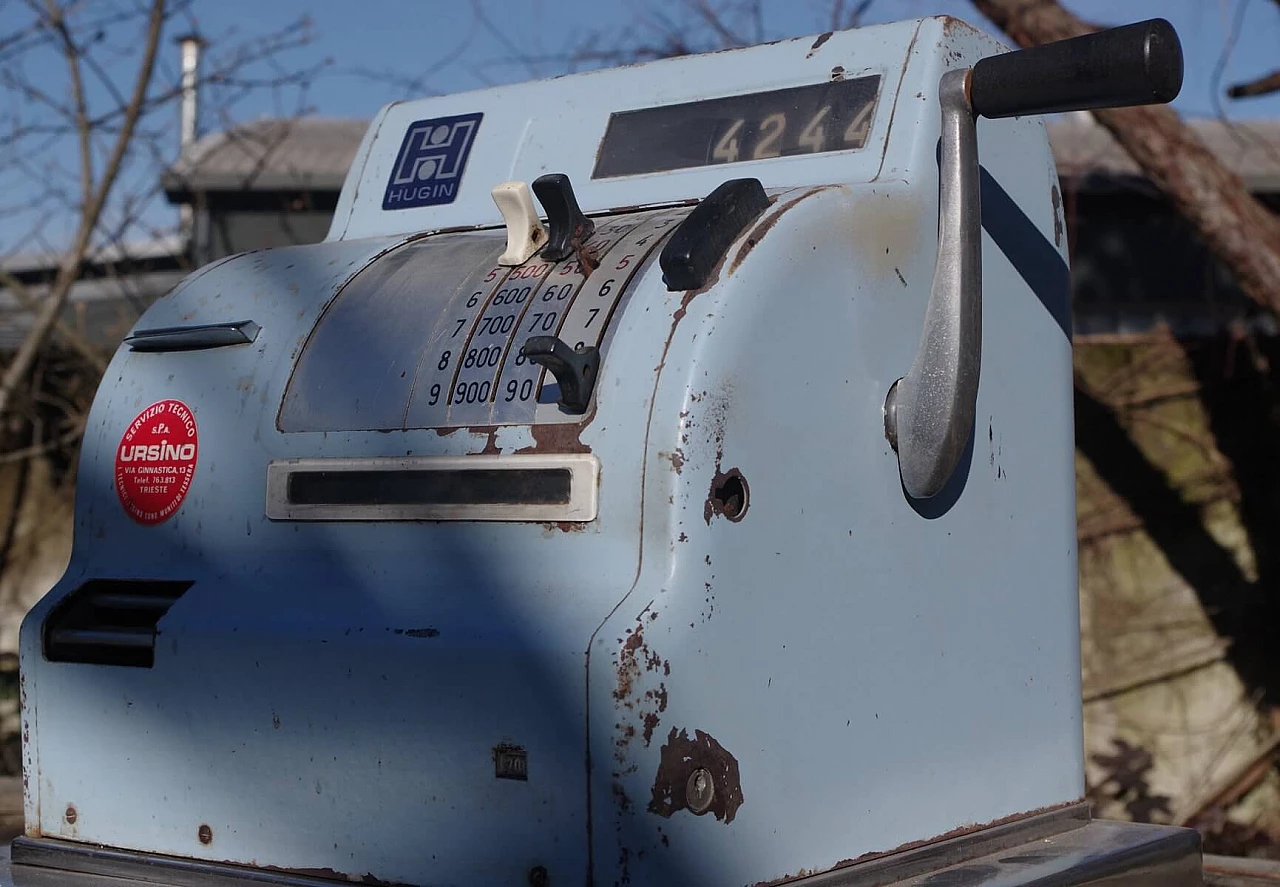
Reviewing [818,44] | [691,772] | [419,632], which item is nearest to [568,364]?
[419,632]

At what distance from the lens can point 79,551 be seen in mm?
2119

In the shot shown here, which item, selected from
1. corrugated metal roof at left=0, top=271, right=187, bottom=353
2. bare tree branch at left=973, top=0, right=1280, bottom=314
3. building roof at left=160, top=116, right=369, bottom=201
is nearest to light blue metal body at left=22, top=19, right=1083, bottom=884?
bare tree branch at left=973, top=0, right=1280, bottom=314

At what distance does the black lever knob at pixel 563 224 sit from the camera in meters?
1.84

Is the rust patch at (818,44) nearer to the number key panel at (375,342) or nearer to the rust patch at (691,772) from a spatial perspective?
the number key panel at (375,342)

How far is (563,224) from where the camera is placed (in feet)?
6.12

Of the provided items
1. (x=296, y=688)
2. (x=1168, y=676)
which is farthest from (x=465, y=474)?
(x=1168, y=676)

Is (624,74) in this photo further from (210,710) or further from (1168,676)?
(1168,676)

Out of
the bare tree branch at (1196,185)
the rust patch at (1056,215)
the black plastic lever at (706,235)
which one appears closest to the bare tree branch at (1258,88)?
the bare tree branch at (1196,185)

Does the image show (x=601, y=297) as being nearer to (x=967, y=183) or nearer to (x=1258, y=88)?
(x=967, y=183)

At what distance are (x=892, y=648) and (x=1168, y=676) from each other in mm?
3694

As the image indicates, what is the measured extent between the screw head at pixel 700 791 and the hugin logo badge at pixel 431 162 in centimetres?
112

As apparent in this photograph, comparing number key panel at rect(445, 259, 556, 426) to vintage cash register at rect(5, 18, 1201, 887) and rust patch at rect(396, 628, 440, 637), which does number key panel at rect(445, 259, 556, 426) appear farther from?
rust patch at rect(396, 628, 440, 637)

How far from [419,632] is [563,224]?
0.53 metres

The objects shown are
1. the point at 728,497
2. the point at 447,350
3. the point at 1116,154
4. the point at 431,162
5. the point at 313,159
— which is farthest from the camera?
the point at 313,159
